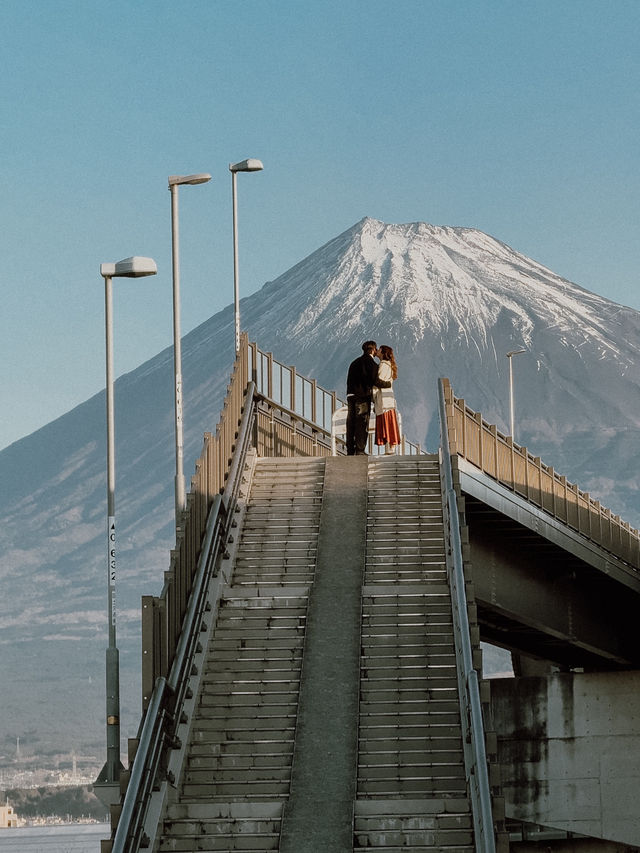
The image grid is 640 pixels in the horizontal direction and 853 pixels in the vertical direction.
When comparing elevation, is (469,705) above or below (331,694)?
below

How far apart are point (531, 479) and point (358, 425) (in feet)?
17.4

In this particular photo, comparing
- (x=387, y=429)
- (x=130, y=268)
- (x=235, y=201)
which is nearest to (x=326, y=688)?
(x=130, y=268)

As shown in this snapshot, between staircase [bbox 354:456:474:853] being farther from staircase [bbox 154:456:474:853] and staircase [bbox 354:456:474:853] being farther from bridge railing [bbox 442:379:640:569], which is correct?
bridge railing [bbox 442:379:640:569]

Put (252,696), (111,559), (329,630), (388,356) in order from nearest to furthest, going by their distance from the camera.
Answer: (252,696) < (329,630) < (111,559) < (388,356)

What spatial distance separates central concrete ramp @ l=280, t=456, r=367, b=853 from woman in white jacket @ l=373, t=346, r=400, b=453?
461cm

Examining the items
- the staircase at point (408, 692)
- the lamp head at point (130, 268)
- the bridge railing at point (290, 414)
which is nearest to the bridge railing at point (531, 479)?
the bridge railing at point (290, 414)

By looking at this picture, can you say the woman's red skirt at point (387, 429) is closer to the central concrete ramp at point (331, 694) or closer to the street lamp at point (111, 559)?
the central concrete ramp at point (331, 694)

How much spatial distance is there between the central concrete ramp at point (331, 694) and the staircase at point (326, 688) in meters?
0.08

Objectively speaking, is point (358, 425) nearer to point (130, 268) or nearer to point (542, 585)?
point (130, 268)

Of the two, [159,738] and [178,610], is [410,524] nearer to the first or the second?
[178,610]

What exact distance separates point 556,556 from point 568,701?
13240 mm

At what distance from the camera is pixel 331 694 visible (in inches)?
805

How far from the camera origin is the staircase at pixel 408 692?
705 inches

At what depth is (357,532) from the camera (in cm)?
2545
